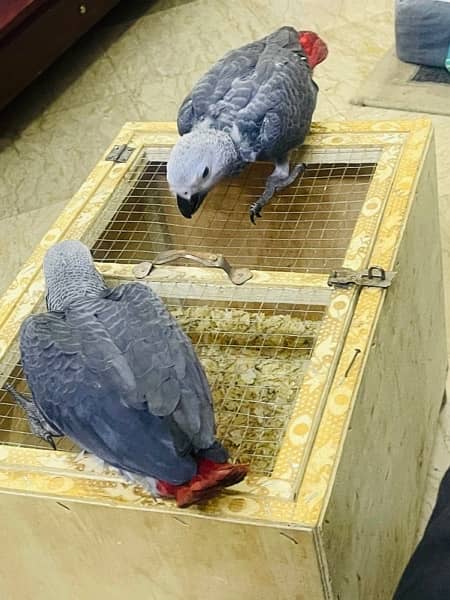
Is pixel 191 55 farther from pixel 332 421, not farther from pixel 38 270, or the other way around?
pixel 332 421

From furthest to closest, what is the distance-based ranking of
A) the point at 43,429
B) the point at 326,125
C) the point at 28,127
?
the point at 28,127
the point at 326,125
the point at 43,429

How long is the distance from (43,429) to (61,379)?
0.49 ft

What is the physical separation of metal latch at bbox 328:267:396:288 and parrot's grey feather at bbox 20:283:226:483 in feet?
0.68

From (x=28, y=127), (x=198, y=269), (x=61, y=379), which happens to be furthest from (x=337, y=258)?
(x=28, y=127)

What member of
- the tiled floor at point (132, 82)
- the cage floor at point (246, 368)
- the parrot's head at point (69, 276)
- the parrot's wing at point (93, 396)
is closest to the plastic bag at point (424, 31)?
the tiled floor at point (132, 82)

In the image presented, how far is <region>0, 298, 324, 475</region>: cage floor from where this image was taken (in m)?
0.90

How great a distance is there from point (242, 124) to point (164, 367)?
498mm

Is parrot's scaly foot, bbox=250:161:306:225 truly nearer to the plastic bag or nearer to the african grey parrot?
the african grey parrot

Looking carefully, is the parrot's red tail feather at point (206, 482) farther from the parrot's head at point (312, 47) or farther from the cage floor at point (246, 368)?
Answer: the parrot's head at point (312, 47)

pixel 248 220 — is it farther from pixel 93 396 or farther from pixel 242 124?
pixel 93 396

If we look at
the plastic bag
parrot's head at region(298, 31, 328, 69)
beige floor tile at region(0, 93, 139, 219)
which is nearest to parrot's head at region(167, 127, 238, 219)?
parrot's head at region(298, 31, 328, 69)

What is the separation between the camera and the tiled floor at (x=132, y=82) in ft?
6.64

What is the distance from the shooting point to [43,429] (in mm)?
928

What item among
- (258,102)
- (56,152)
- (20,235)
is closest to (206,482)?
(258,102)
